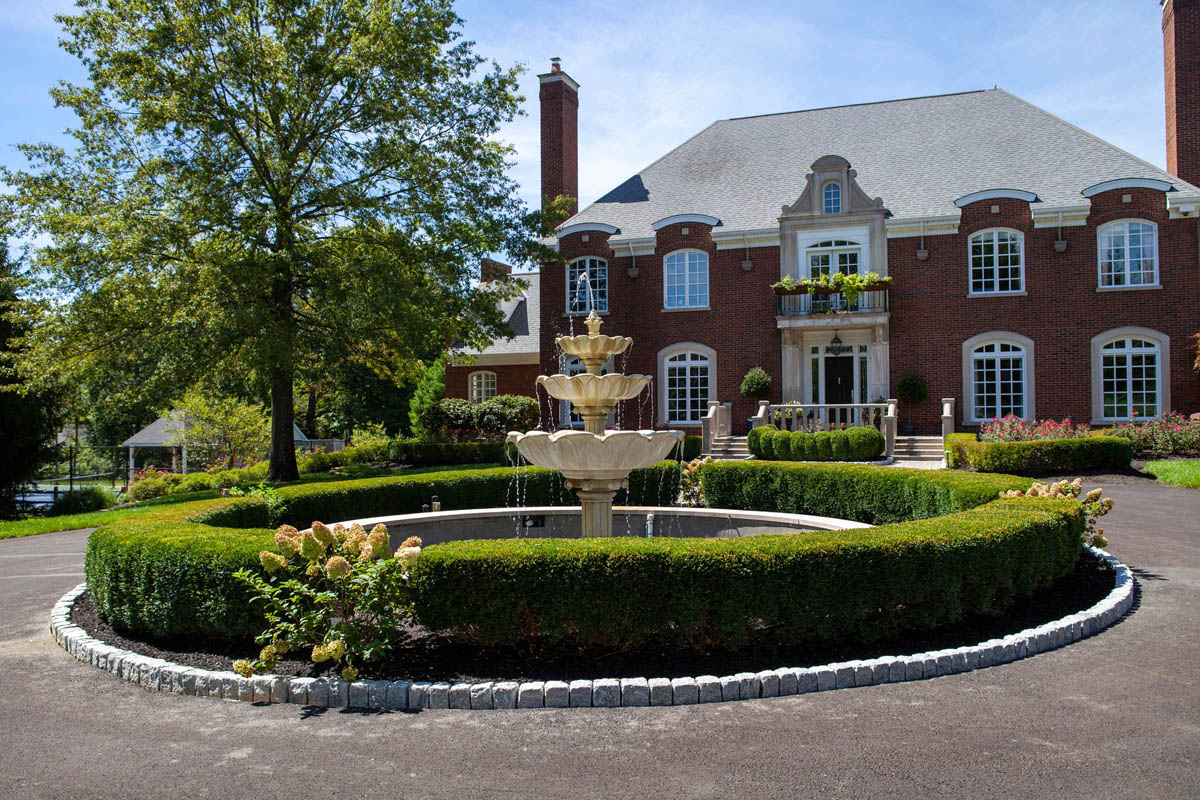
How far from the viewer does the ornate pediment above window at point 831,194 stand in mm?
25156

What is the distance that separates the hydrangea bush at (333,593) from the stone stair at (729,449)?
1742 cm

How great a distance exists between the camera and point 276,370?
22016 millimetres

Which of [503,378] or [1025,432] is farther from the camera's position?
[503,378]

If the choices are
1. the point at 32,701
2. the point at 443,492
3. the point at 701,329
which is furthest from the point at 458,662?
the point at 701,329

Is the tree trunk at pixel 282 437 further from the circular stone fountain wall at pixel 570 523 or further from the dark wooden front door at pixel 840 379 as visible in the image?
the dark wooden front door at pixel 840 379

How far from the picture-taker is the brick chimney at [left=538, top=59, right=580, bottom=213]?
30297mm

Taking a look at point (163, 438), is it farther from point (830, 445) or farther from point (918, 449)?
point (918, 449)

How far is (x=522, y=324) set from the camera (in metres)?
33.9

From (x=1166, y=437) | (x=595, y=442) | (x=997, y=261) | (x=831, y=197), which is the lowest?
(x=1166, y=437)

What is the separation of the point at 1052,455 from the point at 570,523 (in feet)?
36.9

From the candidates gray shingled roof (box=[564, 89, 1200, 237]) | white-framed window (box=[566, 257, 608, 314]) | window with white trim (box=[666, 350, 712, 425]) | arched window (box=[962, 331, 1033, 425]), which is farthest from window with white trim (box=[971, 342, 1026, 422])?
white-framed window (box=[566, 257, 608, 314])

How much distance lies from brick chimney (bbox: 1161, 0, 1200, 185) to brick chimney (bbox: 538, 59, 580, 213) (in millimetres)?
18426

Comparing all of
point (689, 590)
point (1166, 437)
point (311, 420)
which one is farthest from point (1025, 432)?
point (311, 420)

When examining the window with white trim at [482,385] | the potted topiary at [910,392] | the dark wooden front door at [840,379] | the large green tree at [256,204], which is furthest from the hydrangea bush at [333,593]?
the window with white trim at [482,385]
